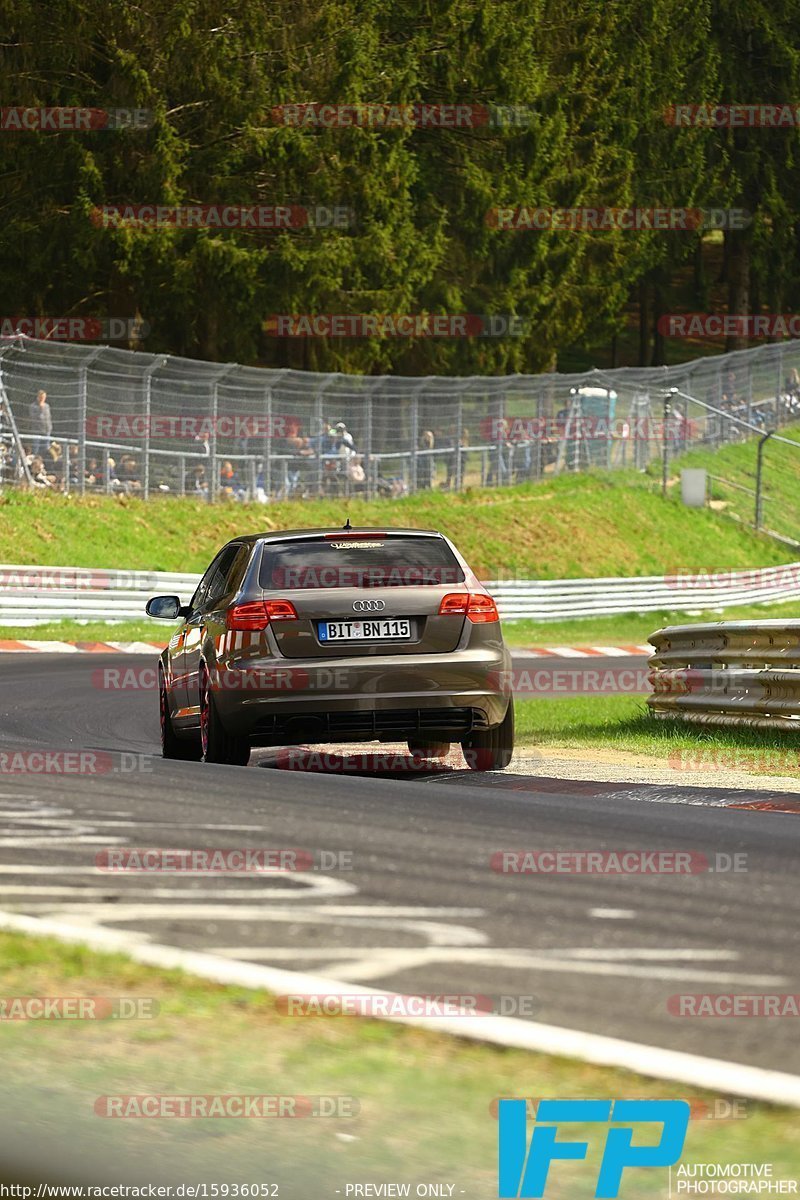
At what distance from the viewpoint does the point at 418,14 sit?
164 ft

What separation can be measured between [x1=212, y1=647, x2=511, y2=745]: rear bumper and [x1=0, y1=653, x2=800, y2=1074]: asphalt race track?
2.77 ft

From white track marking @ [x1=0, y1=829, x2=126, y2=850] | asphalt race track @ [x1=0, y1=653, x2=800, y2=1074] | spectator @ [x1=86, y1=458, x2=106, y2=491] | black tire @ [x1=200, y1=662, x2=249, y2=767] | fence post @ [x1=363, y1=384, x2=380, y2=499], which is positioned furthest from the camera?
fence post @ [x1=363, y1=384, x2=380, y2=499]

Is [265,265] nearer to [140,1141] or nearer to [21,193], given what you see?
[21,193]

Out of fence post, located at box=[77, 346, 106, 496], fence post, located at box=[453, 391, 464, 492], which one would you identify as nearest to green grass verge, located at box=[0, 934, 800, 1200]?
fence post, located at box=[77, 346, 106, 496]

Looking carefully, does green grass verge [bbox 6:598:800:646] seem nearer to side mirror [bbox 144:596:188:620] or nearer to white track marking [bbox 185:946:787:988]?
side mirror [bbox 144:596:188:620]

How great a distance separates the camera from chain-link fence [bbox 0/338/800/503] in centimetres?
3347

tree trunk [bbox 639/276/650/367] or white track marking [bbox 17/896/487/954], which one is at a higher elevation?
white track marking [bbox 17/896/487/954]

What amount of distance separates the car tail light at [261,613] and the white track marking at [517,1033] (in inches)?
216

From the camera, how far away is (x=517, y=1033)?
4.64m

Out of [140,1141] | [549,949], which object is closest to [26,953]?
[549,949]

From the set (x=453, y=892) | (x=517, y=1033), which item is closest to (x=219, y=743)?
(x=453, y=892)

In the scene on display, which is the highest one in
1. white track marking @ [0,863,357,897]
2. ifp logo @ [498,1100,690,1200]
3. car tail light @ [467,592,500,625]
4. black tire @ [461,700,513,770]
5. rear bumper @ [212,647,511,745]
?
ifp logo @ [498,1100,690,1200]

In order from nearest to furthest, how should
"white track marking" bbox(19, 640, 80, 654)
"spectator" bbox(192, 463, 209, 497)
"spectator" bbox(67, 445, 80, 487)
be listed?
"white track marking" bbox(19, 640, 80, 654), "spectator" bbox(67, 445, 80, 487), "spectator" bbox(192, 463, 209, 497)

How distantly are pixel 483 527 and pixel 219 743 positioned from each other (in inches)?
1265
